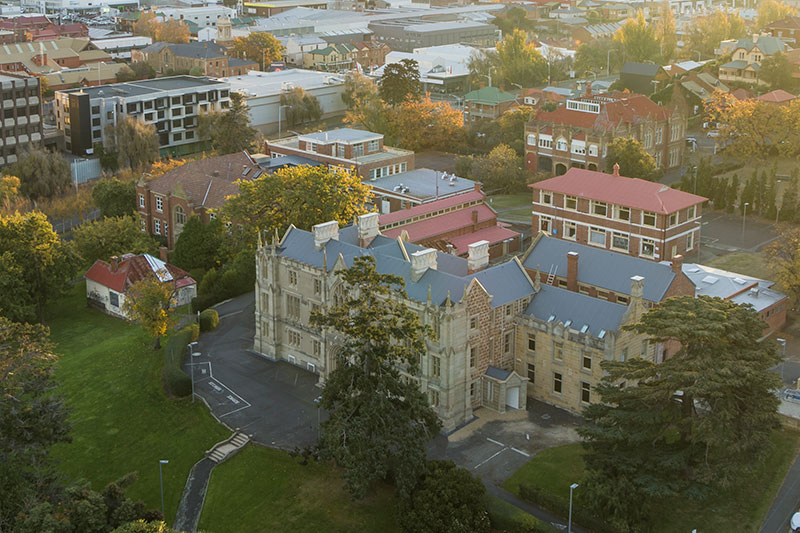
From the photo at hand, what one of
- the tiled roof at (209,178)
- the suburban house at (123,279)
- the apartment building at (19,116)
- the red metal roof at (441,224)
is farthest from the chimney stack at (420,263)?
the apartment building at (19,116)

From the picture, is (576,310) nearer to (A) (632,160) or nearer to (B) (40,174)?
(A) (632,160)

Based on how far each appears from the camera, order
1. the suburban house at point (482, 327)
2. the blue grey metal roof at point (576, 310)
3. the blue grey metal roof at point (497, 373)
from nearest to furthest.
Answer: the suburban house at point (482, 327) < the blue grey metal roof at point (576, 310) < the blue grey metal roof at point (497, 373)

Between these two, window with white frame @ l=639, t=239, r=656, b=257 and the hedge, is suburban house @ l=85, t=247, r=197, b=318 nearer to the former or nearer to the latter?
the hedge

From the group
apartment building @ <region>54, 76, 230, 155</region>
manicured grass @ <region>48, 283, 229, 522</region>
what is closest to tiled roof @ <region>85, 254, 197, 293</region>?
manicured grass @ <region>48, 283, 229, 522</region>

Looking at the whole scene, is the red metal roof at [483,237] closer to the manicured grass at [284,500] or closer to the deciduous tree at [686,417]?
the manicured grass at [284,500]

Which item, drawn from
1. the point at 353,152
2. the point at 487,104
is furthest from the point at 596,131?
the point at 487,104

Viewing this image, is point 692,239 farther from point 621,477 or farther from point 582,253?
point 621,477
